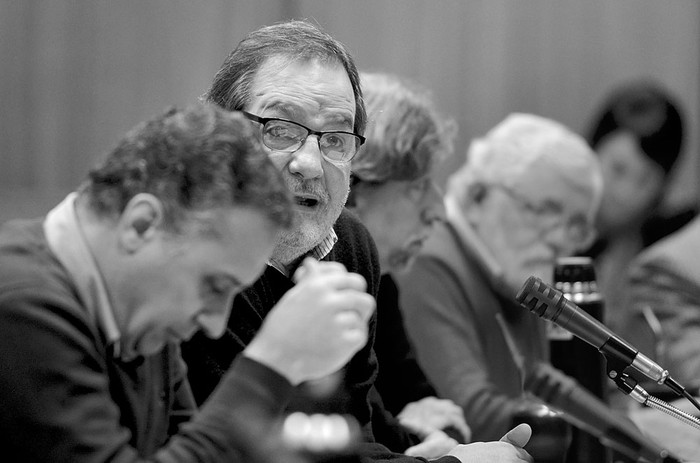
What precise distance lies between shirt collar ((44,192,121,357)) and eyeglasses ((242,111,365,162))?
1.88 ft

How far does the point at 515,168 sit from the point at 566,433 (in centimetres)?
138

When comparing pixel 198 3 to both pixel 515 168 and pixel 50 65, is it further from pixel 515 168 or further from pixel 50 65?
pixel 515 168

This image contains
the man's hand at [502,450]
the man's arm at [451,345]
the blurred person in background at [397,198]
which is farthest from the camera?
the man's arm at [451,345]

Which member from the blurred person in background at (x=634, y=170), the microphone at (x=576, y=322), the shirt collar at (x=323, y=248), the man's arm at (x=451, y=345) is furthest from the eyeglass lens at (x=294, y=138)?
the blurred person in background at (x=634, y=170)

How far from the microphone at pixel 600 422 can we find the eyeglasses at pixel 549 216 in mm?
1191

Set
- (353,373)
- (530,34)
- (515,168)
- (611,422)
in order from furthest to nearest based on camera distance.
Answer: (530,34), (515,168), (611,422), (353,373)

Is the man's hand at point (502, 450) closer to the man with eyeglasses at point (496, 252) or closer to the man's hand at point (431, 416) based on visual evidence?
the man's hand at point (431, 416)

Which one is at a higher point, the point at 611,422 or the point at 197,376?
the point at 197,376

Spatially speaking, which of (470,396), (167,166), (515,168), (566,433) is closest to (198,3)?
(515,168)

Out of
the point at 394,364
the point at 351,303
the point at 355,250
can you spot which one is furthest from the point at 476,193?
the point at 351,303

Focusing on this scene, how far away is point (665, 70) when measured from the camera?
16.8 feet

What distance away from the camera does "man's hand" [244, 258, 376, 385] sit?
1.06 m

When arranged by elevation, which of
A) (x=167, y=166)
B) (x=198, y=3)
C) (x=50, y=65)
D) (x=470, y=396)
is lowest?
(x=470, y=396)

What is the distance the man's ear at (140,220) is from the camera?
3.40 feet
